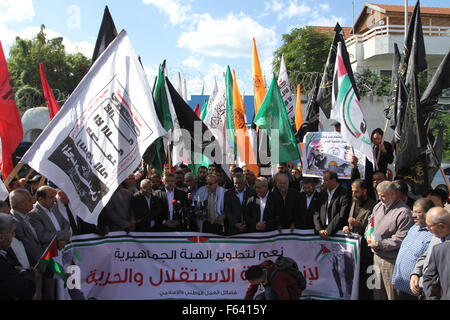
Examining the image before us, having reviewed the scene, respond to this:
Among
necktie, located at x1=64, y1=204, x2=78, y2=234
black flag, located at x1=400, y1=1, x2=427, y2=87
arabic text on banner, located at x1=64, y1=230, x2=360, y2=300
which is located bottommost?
arabic text on banner, located at x1=64, y1=230, x2=360, y2=300

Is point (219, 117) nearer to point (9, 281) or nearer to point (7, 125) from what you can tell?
point (7, 125)

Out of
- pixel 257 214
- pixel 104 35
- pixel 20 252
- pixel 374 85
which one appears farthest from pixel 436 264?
pixel 374 85

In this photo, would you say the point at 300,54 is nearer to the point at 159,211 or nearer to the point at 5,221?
the point at 159,211

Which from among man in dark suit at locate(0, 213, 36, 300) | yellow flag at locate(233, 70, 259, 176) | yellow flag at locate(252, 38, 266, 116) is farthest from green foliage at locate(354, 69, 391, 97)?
man in dark suit at locate(0, 213, 36, 300)

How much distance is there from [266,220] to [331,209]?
3.00 ft

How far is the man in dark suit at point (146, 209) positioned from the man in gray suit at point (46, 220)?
1.11 meters

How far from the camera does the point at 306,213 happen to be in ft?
20.8

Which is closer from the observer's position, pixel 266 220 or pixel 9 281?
pixel 9 281

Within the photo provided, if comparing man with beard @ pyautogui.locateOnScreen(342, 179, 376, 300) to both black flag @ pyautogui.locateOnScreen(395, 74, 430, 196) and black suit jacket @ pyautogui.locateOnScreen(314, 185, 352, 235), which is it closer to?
black suit jacket @ pyautogui.locateOnScreen(314, 185, 352, 235)

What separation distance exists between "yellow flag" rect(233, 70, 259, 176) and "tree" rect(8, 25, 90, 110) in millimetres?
30516

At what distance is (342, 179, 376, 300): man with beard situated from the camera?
18.6ft

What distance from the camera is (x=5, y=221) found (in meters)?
3.64

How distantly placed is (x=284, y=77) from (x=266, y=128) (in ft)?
13.9

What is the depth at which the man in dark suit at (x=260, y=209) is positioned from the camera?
6344mm
